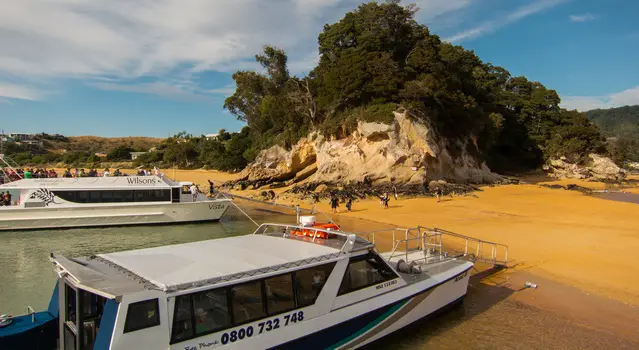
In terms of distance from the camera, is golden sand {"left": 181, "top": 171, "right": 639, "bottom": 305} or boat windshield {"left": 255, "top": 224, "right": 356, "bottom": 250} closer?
boat windshield {"left": 255, "top": 224, "right": 356, "bottom": 250}

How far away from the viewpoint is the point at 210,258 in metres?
7.04

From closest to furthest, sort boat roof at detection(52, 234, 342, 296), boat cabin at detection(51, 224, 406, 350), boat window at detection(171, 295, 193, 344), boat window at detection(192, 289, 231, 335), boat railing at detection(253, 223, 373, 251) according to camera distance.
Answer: boat cabin at detection(51, 224, 406, 350) < boat window at detection(171, 295, 193, 344) < boat roof at detection(52, 234, 342, 296) < boat window at detection(192, 289, 231, 335) < boat railing at detection(253, 223, 373, 251)

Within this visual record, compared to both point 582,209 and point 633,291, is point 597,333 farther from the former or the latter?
point 582,209

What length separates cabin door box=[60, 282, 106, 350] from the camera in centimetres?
569

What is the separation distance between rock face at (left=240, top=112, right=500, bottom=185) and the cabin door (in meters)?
29.0

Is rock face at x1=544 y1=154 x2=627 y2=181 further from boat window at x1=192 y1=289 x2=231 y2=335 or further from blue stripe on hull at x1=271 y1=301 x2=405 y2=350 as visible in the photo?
boat window at x1=192 y1=289 x2=231 y2=335

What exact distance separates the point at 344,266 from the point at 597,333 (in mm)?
6378

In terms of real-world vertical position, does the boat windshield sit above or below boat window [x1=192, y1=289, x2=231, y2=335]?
above

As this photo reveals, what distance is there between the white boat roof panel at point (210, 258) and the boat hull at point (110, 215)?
1670 cm

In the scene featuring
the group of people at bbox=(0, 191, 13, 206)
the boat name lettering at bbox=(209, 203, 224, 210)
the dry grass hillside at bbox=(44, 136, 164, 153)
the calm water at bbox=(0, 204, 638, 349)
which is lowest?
the calm water at bbox=(0, 204, 638, 349)

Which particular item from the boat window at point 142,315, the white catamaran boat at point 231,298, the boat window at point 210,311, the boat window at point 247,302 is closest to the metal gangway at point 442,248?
Result: the white catamaran boat at point 231,298

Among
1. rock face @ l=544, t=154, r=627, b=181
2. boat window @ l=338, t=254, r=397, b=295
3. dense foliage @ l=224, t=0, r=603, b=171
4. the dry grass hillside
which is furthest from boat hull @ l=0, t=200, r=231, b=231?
the dry grass hillside

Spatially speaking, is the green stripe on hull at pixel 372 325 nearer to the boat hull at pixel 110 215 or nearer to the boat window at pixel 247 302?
the boat window at pixel 247 302

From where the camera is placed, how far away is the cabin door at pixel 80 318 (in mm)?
5688
